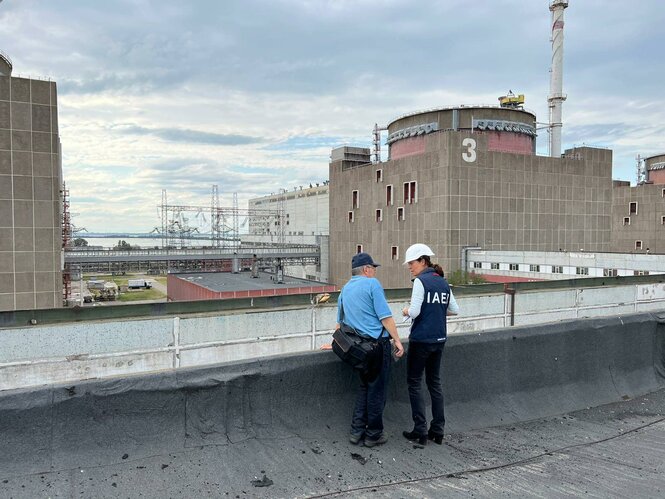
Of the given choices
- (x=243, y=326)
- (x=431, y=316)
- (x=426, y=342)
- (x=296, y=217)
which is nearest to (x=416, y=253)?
(x=431, y=316)

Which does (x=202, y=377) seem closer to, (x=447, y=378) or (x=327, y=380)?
(x=327, y=380)

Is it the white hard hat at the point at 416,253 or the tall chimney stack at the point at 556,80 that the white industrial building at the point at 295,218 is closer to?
the tall chimney stack at the point at 556,80

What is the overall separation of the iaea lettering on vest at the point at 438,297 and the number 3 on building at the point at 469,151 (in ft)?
126

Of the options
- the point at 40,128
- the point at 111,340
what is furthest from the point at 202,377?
the point at 40,128

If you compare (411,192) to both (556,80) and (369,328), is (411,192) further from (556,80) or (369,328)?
(369,328)

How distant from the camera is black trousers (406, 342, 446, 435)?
165 inches

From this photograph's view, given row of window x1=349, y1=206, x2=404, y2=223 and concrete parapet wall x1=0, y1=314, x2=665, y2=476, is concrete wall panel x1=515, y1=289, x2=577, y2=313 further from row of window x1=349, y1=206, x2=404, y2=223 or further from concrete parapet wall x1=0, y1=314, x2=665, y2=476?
row of window x1=349, y1=206, x2=404, y2=223

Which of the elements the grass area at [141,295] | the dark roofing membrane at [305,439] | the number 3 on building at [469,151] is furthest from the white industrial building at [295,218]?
the dark roofing membrane at [305,439]

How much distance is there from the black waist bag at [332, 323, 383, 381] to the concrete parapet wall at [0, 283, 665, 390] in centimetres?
154

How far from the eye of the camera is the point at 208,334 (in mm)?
6246

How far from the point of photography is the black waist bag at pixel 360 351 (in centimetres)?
391

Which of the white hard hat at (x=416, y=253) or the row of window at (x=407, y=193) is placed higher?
the row of window at (x=407, y=193)

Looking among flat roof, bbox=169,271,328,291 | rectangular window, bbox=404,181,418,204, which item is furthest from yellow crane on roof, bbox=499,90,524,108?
flat roof, bbox=169,271,328,291

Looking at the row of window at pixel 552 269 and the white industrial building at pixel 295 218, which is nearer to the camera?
the row of window at pixel 552 269
